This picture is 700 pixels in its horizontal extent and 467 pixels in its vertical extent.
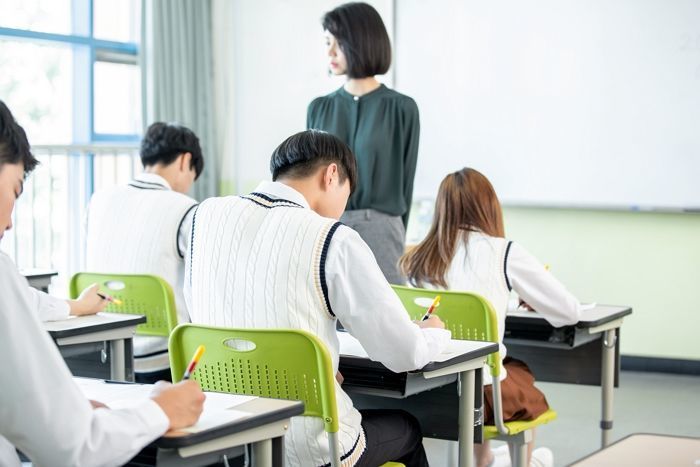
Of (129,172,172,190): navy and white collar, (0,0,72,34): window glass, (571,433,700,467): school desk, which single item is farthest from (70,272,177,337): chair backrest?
(0,0,72,34): window glass

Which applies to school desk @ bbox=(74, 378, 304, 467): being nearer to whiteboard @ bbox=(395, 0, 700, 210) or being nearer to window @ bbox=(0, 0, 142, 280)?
window @ bbox=(0, 0, 142, 280)

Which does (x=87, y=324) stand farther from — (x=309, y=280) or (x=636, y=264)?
(x=636, y=264)

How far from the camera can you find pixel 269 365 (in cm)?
225

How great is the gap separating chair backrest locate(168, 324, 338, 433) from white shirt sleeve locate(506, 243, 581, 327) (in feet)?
4.34

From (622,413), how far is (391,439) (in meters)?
2.62

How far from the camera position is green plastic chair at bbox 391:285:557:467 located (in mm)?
3035

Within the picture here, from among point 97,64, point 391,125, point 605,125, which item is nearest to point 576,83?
point 605,125

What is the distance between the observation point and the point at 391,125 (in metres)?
3.96

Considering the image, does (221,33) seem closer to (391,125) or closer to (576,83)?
(576,83)

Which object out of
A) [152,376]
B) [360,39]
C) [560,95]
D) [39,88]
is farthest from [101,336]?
[560,95]

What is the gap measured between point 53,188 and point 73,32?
3.07ft

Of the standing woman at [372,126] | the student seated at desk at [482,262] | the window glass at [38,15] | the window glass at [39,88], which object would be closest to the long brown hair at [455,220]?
the student seated at desk at [482,262]

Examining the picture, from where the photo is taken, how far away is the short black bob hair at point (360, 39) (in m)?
3.92

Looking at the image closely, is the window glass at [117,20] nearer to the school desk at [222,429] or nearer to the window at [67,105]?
the window at [67,105]
